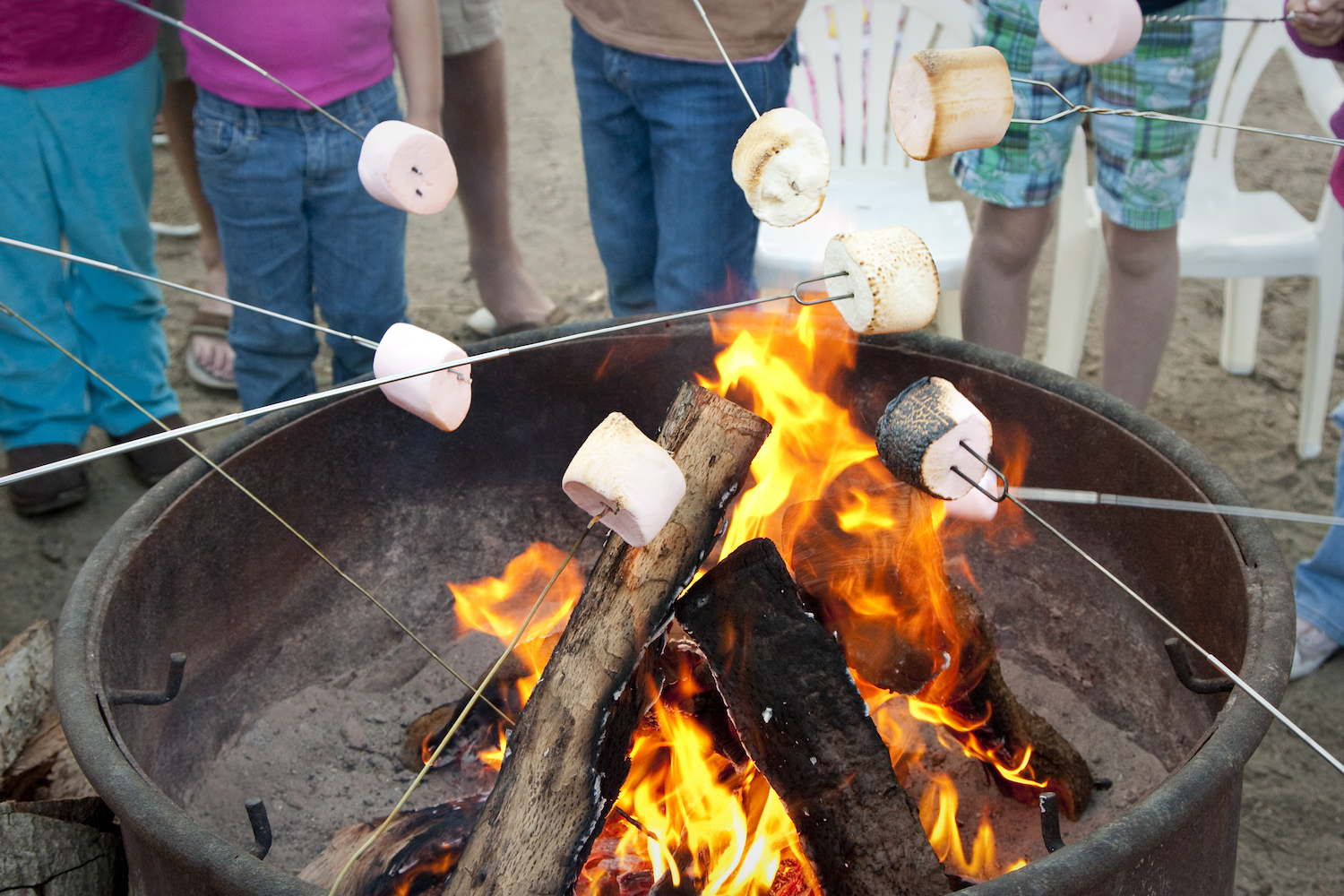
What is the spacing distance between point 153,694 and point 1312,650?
2464 mm

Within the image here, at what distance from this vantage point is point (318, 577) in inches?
82.4

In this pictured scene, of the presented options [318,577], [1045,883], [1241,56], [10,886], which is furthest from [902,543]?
[1241,56]

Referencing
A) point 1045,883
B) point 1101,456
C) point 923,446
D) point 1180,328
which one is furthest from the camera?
point 1180,328

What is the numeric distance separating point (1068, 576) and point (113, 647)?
164cm

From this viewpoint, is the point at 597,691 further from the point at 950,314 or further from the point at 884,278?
the point at 950,314

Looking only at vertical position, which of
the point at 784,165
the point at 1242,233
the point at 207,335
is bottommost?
the point at 207,335

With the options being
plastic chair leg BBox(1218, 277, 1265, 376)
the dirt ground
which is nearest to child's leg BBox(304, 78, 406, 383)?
the dirt ground

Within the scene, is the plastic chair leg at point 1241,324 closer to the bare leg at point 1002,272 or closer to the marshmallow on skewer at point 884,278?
the bare leg at point 1002,272

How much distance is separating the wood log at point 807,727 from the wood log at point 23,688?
4.54 feet

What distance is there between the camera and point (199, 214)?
3.81 m

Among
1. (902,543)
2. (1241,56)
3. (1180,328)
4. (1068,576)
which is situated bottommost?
(1180,328)

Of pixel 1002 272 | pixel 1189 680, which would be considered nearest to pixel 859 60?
pixel 1002 272

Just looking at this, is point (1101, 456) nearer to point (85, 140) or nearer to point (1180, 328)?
point (1180, 328)

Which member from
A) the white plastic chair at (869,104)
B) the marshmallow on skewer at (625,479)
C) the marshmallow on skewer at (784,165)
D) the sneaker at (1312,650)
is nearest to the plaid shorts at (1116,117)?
the white plastic chair at (869,104)
